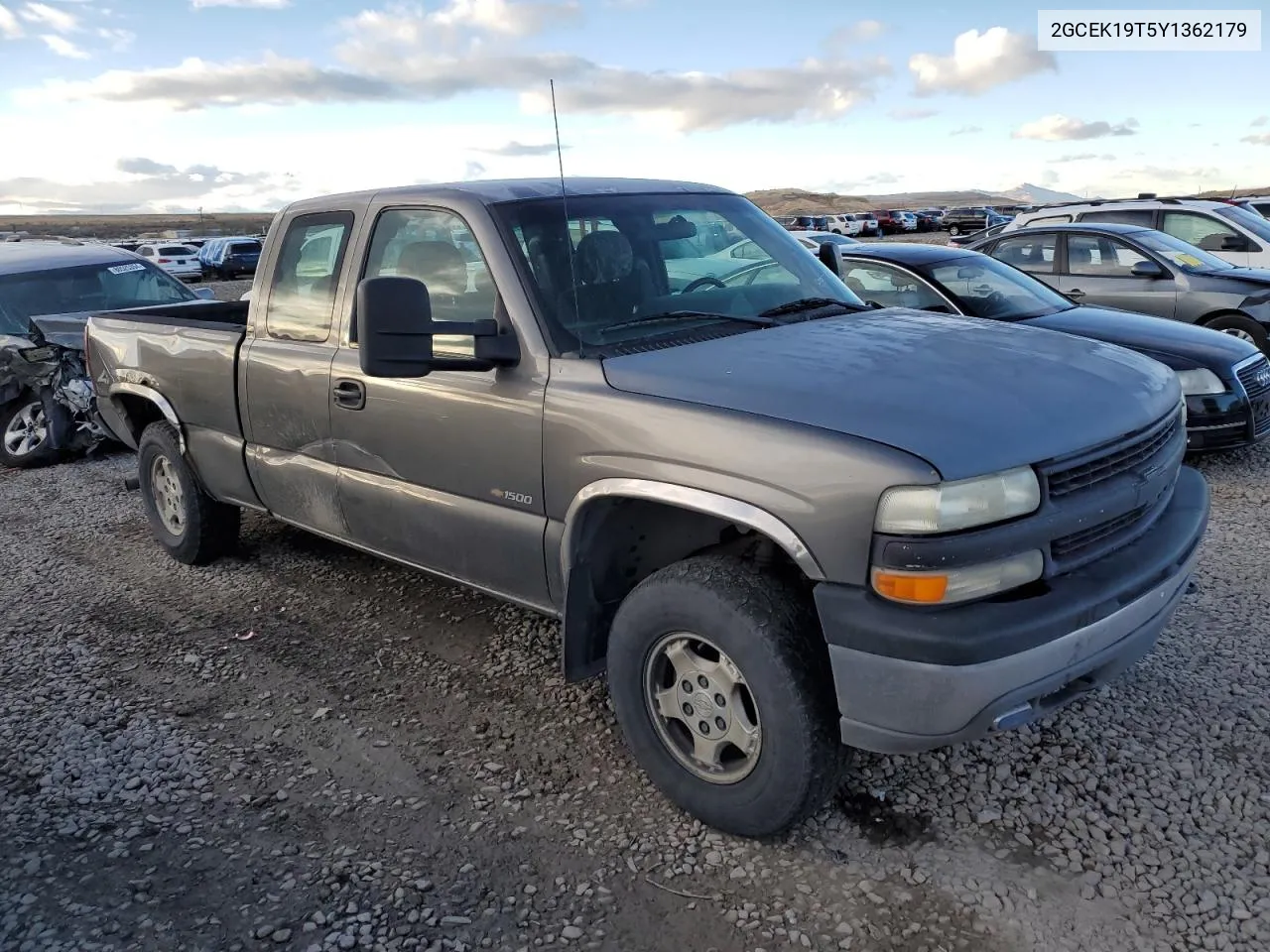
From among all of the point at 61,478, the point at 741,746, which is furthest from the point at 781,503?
the point at 61,478

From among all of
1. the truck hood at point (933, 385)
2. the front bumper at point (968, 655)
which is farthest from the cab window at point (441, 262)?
the front bumper at point (968, 655)

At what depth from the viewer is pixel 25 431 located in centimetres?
875

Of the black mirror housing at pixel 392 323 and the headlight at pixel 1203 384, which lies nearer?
the black mirror housing at pixel 392 323

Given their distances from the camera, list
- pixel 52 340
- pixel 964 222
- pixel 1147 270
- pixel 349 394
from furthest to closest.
Answer: pixel 964 222, pixel 1147 270, pixel 52 340, pixel 349 394

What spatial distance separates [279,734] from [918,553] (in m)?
2.61

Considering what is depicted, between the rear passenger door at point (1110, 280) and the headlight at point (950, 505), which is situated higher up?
the rear passenger door at point (1110, 280)

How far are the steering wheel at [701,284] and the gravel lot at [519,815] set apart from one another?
5.46 feet

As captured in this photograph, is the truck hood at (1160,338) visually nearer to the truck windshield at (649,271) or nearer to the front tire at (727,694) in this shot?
the truck windshield at (649,271)

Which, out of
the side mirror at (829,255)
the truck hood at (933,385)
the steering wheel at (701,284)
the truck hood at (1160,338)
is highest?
the side mirror at (829,255)

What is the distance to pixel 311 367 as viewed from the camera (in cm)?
438

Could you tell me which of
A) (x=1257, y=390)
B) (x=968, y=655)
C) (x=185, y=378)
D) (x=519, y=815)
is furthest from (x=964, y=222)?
(x=968, y=655)

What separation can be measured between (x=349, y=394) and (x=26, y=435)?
20.0 ft

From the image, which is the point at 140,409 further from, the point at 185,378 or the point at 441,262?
the point at 441,262

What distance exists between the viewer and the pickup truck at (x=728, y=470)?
8.74 feet
